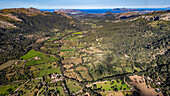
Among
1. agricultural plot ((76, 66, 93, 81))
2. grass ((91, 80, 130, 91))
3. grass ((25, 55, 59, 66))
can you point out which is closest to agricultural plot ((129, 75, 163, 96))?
grass ((91, 80, 130, 91))

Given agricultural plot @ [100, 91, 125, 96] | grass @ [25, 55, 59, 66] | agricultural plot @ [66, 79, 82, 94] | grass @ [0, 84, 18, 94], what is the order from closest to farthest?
agricultural plot @ [100, 91, 125, 96], grass @ [0, 84, 18, 94], agricultural plot @ [66, 79, 82, 94], grass @ [25, 55, 59, 66]

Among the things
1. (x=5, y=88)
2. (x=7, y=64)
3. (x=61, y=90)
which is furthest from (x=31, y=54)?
(x=61, y=90)

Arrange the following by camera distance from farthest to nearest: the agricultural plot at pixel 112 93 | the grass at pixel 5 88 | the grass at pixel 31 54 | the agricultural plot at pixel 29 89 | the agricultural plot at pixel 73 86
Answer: the grass at pixel 31 54 → the agricultural plot at pixel 73 86 → the grass at pixel 5 88 → the agricultural plot at pixel 29 89 → the agricultural plot at pixel 112 93

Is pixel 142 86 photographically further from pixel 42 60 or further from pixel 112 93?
pixel 42 60

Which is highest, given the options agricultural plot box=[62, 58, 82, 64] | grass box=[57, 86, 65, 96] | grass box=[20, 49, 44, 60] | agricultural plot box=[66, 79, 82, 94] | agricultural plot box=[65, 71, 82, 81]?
grass box=[20, 49, 44, 60]

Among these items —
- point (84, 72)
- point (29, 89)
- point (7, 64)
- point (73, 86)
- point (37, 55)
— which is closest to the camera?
point (29, 89)

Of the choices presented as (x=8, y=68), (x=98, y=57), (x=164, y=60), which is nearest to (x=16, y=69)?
(x=8, y=68)

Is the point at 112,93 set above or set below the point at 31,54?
below

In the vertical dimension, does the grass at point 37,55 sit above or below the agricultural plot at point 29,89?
above

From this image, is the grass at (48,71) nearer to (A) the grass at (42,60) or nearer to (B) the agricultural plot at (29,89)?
(B) the agricultural plot at (29,89)

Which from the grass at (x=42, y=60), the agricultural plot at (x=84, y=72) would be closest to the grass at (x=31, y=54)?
the grass at (x=42, y=60)

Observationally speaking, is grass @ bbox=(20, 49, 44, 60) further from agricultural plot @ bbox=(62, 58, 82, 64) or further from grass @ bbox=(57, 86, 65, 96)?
grass @ bbox=(57, 86, 65, 96)
